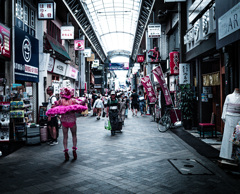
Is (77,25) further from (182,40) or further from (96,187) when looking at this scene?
(96,187)

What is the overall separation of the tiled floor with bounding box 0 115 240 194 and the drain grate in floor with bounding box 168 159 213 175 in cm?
7

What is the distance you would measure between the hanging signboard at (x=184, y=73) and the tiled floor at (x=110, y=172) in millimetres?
5059

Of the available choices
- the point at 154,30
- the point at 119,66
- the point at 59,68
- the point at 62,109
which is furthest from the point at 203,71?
the point at 119,66

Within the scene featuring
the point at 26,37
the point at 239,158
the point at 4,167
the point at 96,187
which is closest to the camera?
the point at 96,187

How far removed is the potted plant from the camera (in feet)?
37.9

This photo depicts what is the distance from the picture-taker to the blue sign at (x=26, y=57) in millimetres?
12000

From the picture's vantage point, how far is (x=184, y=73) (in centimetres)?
1257

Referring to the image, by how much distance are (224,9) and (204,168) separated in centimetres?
436

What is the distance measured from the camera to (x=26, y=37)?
13156 millimetres

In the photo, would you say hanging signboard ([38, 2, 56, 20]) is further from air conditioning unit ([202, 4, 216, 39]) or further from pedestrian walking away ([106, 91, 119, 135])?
air conditioning unit ([202, 4, 216, 39])

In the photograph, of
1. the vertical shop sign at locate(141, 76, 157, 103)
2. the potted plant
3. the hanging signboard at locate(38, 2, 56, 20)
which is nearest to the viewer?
the potted plant

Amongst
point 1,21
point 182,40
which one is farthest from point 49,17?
point 182,40

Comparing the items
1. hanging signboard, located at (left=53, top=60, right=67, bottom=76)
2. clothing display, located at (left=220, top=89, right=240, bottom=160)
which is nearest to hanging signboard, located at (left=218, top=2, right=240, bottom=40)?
clothing display, located at (left=220, top=89, right=240, bottom=160)

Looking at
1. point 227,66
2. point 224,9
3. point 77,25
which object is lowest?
point 227,66
